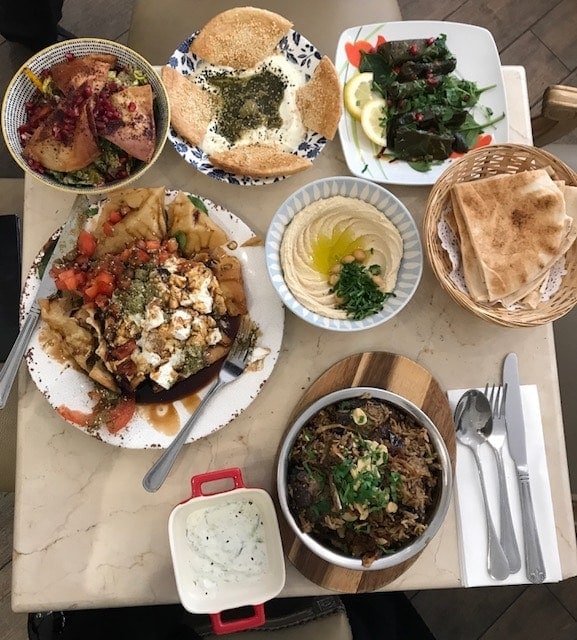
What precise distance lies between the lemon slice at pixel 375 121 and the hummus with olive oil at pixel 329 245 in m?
0.25

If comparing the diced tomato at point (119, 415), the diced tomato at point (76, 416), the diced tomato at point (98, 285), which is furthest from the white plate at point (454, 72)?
the diced tomato at point (76, 416)

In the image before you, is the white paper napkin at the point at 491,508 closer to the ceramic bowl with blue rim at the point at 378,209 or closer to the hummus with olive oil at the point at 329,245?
the ceramic bowl with blue rim at the point at 378,209

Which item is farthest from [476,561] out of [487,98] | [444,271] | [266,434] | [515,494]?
[487,98]

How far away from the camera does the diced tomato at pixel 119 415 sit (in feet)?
5.41

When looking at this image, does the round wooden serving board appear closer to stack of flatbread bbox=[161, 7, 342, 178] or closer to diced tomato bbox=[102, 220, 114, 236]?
stack of flatbread bbox=[161, 7, 342, 178]

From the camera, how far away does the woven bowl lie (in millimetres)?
1621

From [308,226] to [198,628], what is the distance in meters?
1.52

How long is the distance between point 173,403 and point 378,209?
32.8 inches

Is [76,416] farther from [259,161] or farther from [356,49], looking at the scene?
[356,49]

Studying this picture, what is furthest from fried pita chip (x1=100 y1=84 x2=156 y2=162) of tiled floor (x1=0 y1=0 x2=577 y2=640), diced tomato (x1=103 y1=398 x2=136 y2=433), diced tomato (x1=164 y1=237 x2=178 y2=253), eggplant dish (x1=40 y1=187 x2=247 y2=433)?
tiled floor (x1=0 y1=0 x2=577 y2=640)

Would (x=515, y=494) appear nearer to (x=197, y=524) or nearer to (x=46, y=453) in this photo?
(x=197, y=524)

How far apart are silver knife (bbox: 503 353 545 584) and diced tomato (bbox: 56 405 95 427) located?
123cm

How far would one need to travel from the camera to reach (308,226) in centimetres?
174

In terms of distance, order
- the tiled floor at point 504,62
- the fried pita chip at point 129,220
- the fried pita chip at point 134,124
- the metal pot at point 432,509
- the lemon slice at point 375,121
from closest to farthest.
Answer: the metal pot at point 432,509 → the fried pita chip at point 134,124 → the fried pita chip at point 129,220 → the lemon slice at point 375,121 → the tiled floor at point 504,62
